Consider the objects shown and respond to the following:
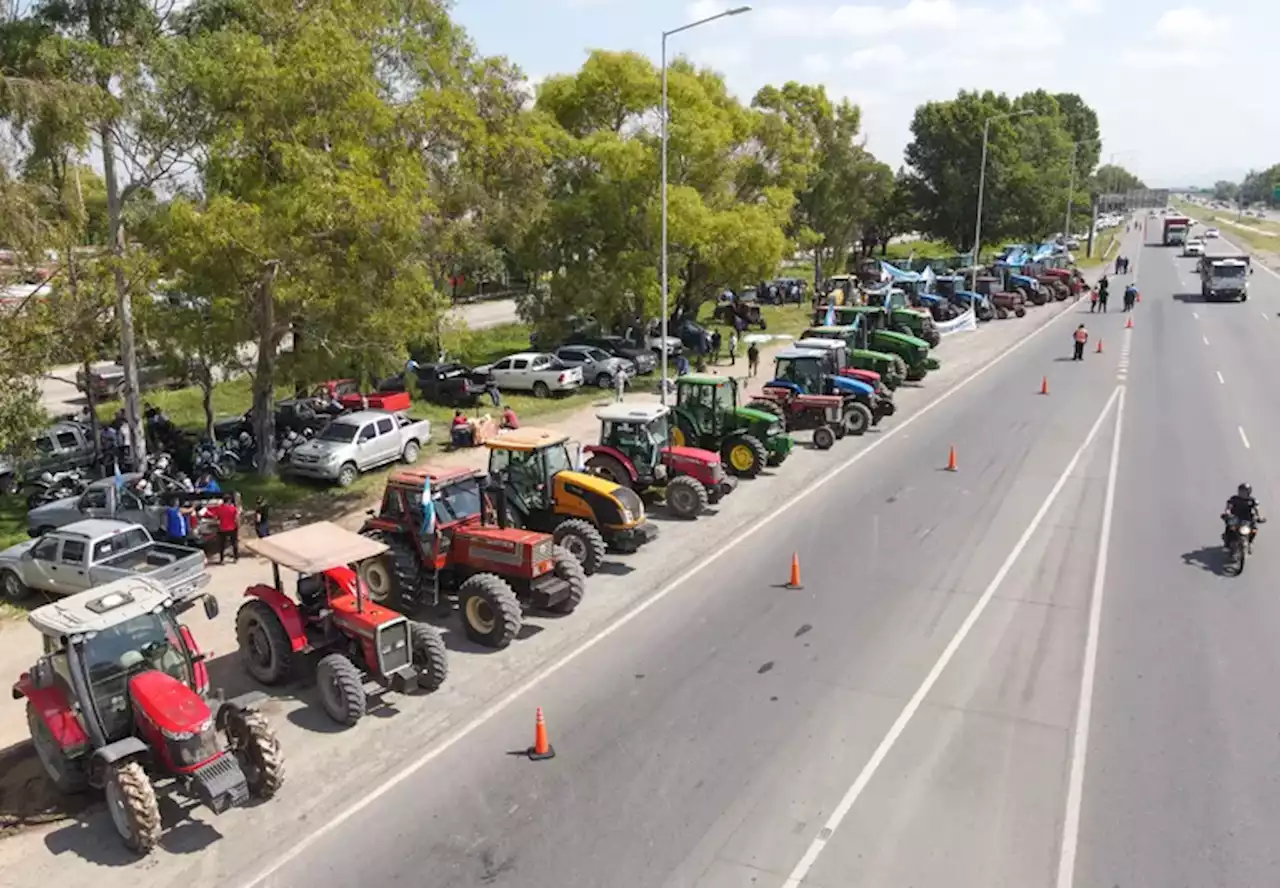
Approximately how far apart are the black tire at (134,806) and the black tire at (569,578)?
20.1ft

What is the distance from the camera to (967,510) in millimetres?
18859

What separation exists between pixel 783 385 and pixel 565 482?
10827 millimetres

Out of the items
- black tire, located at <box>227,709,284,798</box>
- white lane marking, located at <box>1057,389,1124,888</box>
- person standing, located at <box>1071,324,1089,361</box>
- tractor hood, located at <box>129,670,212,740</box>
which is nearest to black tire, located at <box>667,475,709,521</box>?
white lane marking, located at <box>1057,389,1124,888</box>

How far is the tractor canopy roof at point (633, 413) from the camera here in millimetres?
18562

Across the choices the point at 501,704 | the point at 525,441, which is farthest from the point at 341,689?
the point at 525,441

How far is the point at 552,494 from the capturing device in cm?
1614

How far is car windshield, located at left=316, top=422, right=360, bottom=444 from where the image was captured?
2283cm

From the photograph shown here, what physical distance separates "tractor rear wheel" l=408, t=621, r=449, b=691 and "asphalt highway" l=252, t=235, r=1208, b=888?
37.9 inches

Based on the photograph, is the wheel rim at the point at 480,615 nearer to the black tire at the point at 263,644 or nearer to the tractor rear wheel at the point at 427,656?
the tractor rear wheel at the point at 427,656

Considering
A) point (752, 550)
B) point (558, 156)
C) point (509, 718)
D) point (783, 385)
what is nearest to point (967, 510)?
point (752, 550)

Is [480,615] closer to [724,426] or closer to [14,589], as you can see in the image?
[14,589]

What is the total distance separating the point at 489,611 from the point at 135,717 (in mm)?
4743

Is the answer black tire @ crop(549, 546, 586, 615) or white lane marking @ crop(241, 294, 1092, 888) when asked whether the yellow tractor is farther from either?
black tire @ crop(549, 546, 586, 615)

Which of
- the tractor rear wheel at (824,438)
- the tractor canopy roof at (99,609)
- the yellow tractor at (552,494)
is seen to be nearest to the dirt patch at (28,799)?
the tractor canopy roof at (99,609)
